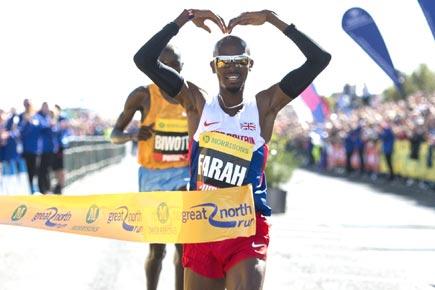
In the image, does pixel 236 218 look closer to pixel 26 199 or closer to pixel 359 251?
pixel 26 199

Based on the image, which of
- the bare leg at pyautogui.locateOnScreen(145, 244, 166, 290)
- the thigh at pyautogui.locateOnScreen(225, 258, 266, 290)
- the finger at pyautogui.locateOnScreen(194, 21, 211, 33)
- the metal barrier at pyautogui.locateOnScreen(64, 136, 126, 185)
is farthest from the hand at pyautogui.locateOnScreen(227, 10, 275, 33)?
the metal barrier at pyautogui.locateOnScreen(64, 136, 126, 185)

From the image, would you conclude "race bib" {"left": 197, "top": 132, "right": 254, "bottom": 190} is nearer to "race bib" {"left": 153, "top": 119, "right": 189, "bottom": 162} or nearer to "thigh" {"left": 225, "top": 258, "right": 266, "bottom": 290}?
"thigh" {"left": 225, "top": 258, "right": 266, "bottom": 290}

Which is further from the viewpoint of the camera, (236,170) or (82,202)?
(82,202)

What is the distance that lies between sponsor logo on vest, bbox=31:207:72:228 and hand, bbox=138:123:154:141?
168cm

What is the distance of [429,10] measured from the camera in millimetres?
7738

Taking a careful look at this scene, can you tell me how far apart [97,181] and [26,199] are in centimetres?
1940

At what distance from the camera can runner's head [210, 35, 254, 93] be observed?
15.3 ft

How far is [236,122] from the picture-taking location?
4.75 m

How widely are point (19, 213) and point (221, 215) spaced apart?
52.6 inches

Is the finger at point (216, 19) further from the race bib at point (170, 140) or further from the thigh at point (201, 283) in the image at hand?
the race bib at point (170, 140)

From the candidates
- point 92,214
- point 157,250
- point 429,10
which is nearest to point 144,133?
point 157,250

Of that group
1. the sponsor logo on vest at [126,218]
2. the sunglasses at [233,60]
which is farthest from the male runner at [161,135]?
the sunglasses at [233,60]

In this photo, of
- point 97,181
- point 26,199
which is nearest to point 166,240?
point 26,199

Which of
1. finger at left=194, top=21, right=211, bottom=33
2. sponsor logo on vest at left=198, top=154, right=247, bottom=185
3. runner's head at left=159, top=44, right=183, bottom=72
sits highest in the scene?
finger at left=194, top=21, right=211, bottom=33
